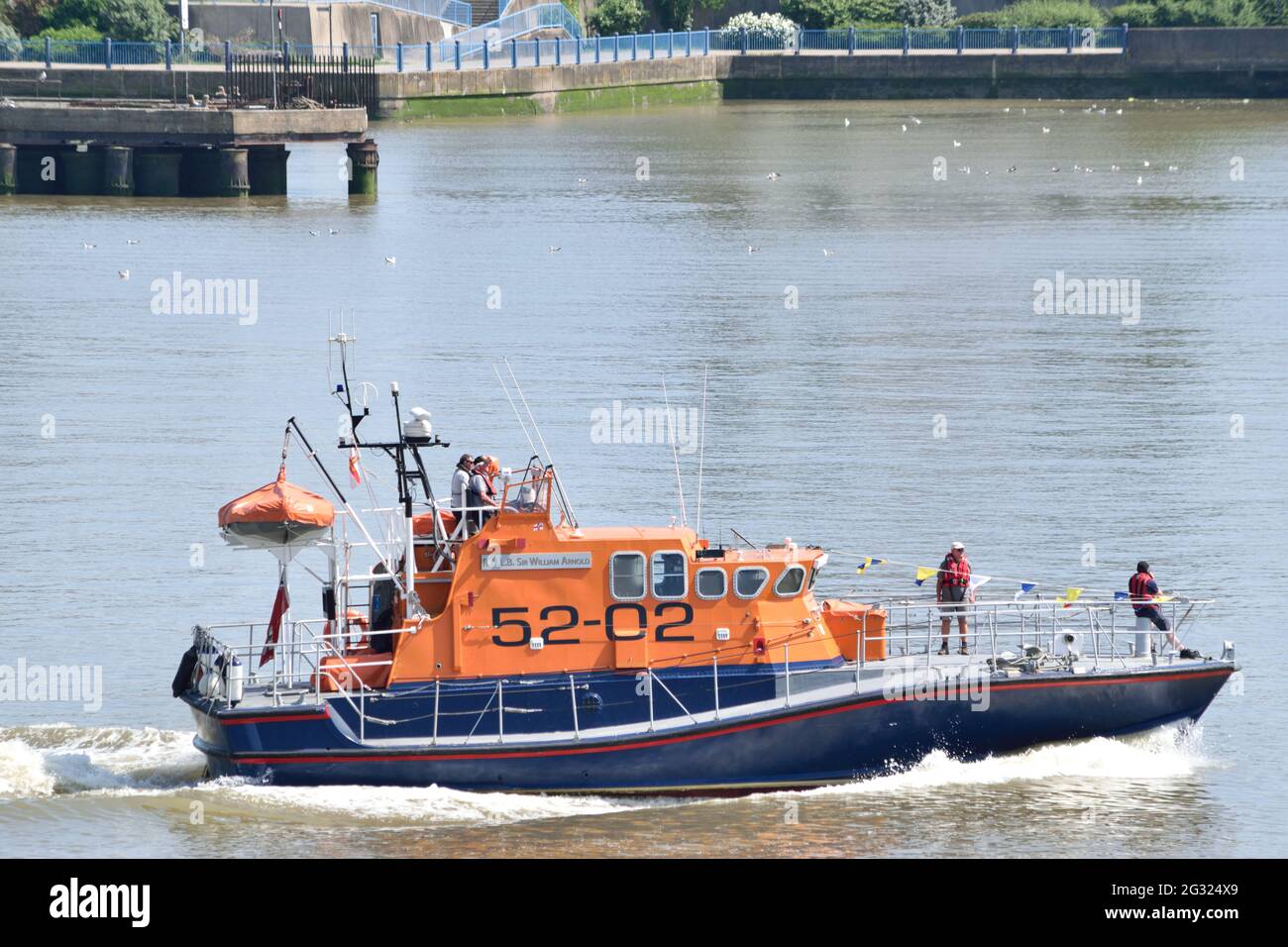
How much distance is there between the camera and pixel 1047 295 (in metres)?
50.0

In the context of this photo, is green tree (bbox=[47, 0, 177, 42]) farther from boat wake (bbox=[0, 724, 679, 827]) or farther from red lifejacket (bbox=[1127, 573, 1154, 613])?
red lifejacket (bbox=[1127, 573, 1154, 613])

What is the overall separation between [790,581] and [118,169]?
163 ft

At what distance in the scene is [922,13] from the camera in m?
109

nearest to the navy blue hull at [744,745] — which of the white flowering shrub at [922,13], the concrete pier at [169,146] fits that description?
the concrete pier at [169,146]

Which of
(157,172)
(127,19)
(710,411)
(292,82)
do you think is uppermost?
(127,19)

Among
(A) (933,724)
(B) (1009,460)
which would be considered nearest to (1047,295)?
(B) (1009,460)

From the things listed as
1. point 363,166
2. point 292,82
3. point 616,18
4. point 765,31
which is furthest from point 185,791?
point 616,18

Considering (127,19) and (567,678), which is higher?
(127,19)

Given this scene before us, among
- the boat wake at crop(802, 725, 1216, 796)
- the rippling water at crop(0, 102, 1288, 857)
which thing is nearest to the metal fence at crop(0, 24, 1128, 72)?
the rippling water at crop(0, 102, 1288, 857)

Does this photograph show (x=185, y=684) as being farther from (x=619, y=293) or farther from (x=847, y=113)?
(x=847, y=113)

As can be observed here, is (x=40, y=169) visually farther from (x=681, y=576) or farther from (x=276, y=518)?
(x=681, y=576)

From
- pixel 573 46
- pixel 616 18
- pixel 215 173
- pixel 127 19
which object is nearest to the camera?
pixel 215 173

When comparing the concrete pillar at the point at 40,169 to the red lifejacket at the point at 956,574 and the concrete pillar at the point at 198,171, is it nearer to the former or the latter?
the concrete pillar at the point at 198,171

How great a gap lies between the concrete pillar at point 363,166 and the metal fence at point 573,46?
16.9m
